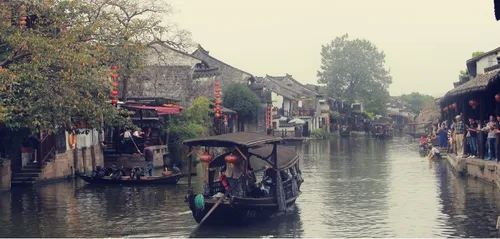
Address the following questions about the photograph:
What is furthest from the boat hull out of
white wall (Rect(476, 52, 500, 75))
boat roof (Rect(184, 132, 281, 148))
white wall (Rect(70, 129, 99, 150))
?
white wall (Rect(476, 52, 500, 75))

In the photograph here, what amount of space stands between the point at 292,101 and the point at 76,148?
41.4 metres

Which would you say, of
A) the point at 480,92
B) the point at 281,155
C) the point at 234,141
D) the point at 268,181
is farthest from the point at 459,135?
the point at 234,141

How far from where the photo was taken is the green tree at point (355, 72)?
7719 centimetres

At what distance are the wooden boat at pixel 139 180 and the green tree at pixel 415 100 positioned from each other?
289ft

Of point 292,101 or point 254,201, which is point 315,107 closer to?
point 292,101

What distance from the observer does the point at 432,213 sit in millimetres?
17156

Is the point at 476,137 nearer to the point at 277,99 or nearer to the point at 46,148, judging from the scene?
the point at 46,148

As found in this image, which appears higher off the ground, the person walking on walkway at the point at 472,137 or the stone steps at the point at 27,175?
the person walking on walkway at the point at 472,137

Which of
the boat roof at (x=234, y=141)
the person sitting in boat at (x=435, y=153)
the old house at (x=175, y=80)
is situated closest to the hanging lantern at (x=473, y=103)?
the person sitting in boat at (x=435, y=153)

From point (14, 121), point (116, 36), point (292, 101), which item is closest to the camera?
point (14, 121)

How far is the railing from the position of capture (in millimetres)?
24312

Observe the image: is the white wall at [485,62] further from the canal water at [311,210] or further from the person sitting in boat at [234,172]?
the person sitting in boat at [234,172]

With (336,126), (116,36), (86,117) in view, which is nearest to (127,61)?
(116,36)

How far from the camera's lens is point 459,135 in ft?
82.0
